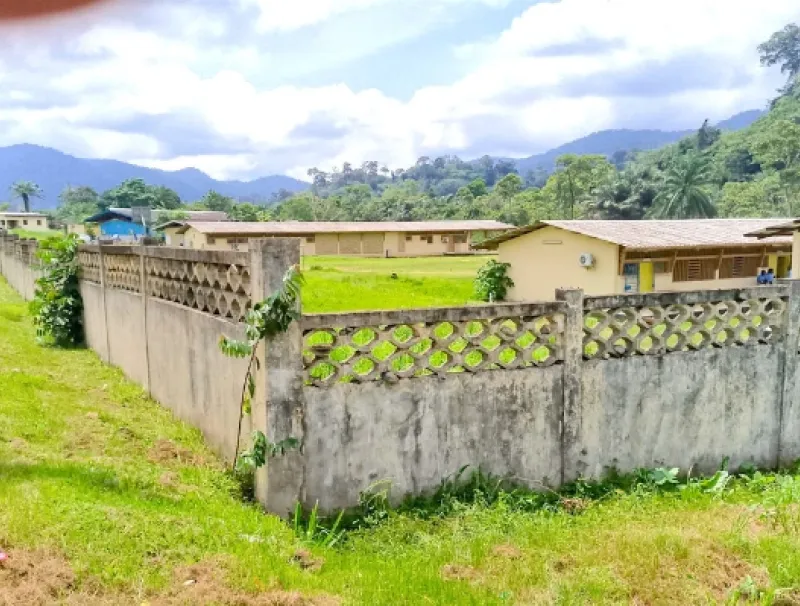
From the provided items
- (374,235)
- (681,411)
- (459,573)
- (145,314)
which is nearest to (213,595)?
(459,573)

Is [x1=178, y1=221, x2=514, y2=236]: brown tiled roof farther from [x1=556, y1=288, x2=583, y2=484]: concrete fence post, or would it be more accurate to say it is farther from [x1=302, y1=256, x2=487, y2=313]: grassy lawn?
[x1=556, y1=288, x2=583, y2=484]: concrete fence post

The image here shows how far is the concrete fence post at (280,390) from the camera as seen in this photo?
16.8 feet

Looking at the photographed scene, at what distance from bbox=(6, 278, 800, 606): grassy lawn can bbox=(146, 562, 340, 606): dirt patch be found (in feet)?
0.04

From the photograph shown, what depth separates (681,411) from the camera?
6.69 meters

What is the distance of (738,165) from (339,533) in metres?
88.8

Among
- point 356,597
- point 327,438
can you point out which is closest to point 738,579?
point 356,597

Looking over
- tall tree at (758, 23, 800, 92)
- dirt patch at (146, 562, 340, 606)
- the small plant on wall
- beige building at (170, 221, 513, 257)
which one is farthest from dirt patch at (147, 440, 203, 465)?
tall tree at (758, 23, 800, 92)

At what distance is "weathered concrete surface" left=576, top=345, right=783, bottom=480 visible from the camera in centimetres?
629

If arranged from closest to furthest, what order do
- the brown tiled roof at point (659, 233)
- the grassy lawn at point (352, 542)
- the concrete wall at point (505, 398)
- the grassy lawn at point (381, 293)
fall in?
the grassy lawn at point (352, 542) < the concrete wall at point (505, 398) < the grassy lawn at point (381, 293) < the brown tiled roof at point (659, 233)

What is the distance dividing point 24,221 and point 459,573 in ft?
319

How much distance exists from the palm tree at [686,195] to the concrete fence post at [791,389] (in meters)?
54.3

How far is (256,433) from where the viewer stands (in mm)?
5137

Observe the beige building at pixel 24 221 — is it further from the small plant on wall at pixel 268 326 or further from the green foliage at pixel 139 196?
the small plant on wall at pixel 268 326

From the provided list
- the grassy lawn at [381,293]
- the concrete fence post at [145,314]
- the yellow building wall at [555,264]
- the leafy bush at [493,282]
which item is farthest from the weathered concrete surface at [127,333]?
the leafy bush at [493,282]
